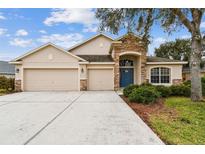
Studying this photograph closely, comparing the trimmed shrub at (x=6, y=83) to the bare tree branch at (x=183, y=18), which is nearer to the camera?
the bare tree branch at (x=183, y=18)

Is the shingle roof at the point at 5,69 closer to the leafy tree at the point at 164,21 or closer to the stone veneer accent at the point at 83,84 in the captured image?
the stone veneer accent at the point at 83,84

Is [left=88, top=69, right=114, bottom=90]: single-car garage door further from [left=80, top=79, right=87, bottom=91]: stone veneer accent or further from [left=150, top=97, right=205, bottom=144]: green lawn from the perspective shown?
[left=150, top=97, right=205, bottom=144]: green lawn

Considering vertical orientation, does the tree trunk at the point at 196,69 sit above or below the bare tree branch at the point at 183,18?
below

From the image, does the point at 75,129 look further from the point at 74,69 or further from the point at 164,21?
the point at 74,69

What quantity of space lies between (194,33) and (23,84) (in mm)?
14415

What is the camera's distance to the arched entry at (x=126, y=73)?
69.5ft

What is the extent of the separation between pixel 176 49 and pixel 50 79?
33.3 metres

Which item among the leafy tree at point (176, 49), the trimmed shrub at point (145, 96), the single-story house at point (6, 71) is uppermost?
the leafy tree at point (176, 49)

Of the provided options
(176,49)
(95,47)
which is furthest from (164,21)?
(176,49)

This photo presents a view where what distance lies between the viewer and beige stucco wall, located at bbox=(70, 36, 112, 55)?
23.8 metres

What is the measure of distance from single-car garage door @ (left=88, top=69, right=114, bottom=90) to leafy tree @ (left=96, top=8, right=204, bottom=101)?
296 inches

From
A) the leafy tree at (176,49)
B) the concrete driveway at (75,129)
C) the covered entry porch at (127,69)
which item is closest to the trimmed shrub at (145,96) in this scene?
the concrete driveway at (75,129)

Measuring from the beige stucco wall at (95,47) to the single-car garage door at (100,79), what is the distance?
4282 mm
